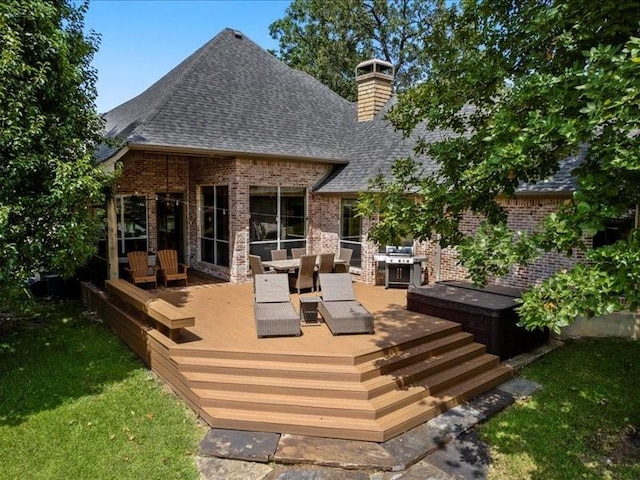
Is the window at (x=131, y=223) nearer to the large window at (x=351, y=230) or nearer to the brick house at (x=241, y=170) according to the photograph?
the brick house at (x=241, y=170)

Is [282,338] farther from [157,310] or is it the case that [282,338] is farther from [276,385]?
[157,310]

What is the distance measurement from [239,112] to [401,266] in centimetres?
627

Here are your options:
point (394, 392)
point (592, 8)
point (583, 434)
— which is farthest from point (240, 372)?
point (592, 8)

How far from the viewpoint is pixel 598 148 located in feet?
11.1

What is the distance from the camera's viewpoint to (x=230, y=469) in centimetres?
477

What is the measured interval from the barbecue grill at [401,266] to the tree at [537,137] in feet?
15.9

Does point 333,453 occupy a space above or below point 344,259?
below

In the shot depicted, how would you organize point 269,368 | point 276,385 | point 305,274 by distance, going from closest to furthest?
1. point 276,385
2. point 269,368
3. point 305,274

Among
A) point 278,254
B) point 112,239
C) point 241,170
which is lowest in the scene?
point 278,254

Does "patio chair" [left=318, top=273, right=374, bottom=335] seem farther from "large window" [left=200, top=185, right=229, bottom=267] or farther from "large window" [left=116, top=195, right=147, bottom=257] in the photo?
"large window" [left=116, top=195, right=147, bottom=257]

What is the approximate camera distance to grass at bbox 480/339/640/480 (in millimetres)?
4871

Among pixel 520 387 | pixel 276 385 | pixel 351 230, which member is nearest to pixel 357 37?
pixel 351 230

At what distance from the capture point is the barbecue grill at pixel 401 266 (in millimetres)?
10719

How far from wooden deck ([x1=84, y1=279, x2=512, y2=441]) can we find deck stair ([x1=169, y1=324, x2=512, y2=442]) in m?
0.01
